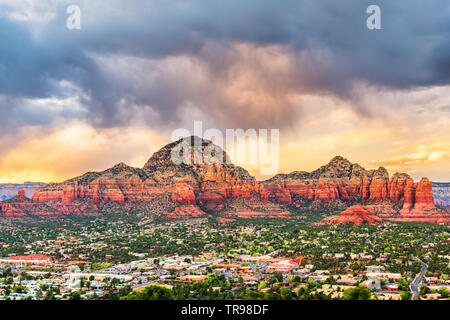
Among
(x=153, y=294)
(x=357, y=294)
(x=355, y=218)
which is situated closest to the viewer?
(x=153, y=294)

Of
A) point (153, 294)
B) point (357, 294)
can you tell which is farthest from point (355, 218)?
point (153, 294)

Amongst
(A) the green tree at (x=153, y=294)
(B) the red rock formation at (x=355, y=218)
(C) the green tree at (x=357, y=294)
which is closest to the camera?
(A) the green tree at (x=153, y=294)

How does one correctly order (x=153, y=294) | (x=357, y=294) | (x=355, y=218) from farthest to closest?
(x=355, y=218), (x=357, y=294), (x=153, y=294)

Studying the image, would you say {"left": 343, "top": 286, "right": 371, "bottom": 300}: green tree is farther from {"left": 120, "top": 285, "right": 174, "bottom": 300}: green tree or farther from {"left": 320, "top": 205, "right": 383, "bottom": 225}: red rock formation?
{"left": 320, "top": 205, "right": 383, "bottom": 225}: red rock formation

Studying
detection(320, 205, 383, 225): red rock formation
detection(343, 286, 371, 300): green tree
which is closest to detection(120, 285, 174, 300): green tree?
detection(343, 286, 371, 300): green tree

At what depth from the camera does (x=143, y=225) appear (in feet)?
567

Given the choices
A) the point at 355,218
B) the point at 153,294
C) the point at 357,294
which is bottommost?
the point at 357,294

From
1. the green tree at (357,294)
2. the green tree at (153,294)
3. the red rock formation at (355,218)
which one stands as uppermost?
the red rock formation at (355,218)

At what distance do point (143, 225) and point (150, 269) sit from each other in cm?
9102

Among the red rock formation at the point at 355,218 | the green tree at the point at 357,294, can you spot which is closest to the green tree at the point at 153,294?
the green tree at the point at 357,294

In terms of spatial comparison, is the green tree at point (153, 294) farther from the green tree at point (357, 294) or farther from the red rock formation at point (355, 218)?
the red rock formation at point (355, 218)

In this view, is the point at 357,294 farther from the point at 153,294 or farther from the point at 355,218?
the point at 355,218
